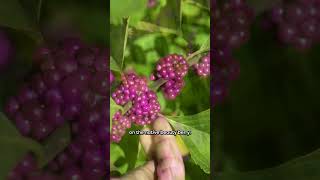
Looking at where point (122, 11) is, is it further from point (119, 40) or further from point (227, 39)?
point (227, 39)

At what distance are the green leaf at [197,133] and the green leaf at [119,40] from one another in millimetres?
130

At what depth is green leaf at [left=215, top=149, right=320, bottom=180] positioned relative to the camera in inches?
34.9

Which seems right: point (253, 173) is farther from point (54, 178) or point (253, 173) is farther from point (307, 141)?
point (54, 178)

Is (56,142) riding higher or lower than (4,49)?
lower

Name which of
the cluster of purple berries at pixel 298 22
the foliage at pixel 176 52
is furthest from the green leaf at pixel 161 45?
the cluster of purple berries at pixel 298 22

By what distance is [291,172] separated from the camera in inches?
35.5

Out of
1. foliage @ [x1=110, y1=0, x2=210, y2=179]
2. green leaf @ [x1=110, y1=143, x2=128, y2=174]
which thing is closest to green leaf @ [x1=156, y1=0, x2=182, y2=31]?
foliage @ [x1=110, y1=0, x2=210, y2=179]

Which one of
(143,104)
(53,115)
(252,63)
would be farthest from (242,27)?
(53,115)

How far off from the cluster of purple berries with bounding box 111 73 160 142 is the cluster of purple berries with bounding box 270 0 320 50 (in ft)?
0.89

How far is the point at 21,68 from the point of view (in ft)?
3.02

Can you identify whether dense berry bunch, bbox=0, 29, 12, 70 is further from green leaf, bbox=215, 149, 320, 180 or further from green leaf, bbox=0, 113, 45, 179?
green leaf, bbox=215, 149, 320, 180

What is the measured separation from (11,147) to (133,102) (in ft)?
0.77

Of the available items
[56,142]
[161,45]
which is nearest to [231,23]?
[161,45]

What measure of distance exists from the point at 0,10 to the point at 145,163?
36 centimetres
